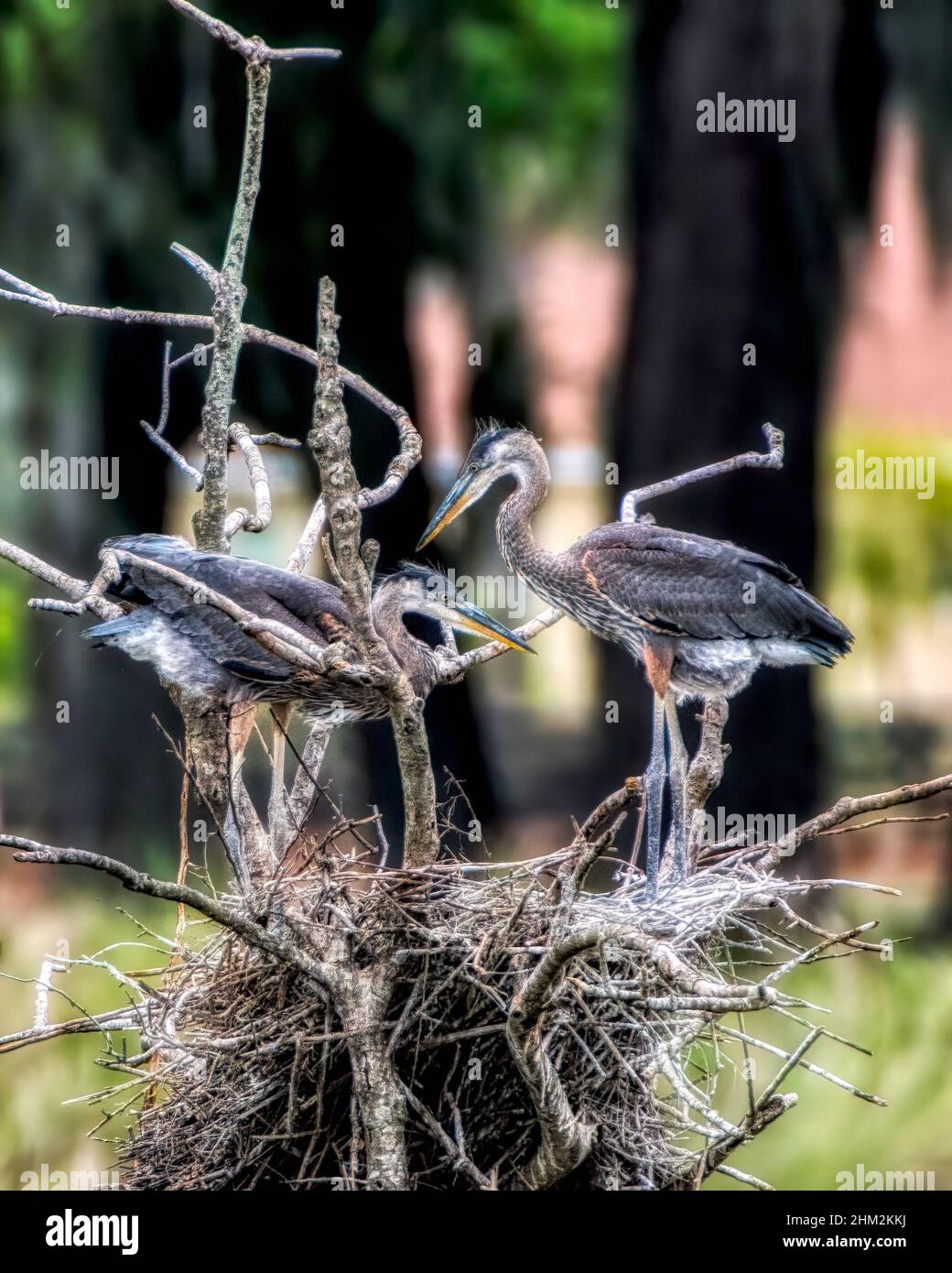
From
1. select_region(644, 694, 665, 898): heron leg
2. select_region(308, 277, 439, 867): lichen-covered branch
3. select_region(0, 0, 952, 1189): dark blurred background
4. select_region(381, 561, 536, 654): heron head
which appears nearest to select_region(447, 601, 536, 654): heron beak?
select_region(381, 561, 536, 654): heron head

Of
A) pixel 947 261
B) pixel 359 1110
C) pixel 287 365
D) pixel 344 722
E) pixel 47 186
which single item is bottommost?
pixel 359 1110

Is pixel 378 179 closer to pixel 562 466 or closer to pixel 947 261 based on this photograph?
pixel 947 261

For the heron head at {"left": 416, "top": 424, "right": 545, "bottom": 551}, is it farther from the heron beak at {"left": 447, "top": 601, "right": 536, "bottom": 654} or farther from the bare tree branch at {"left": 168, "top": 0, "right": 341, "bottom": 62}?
the bare tree branch at {"left": 168, "top": 0, "right": 341, "bottom": 62}

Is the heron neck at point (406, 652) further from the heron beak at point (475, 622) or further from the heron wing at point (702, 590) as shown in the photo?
the heron wing at point (702, 590)

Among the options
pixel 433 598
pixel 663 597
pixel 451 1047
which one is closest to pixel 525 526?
pixel 663 597

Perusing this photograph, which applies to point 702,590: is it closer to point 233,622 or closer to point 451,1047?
point 233,622

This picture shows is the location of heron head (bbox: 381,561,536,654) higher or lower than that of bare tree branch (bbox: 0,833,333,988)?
higher

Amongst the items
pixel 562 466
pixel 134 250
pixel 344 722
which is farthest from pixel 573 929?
pixel 562 466
